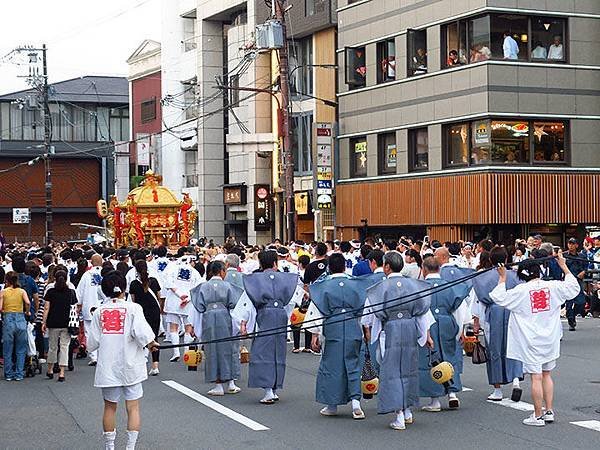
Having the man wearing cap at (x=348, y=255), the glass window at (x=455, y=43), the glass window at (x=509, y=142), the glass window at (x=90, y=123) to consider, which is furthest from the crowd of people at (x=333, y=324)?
the glass window at (x=90, y=123)

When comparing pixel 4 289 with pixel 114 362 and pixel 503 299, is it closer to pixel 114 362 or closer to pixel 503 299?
pixel 114 362

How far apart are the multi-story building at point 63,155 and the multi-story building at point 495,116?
114 feet

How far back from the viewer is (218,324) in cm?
1369

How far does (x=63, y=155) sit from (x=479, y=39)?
40690mm

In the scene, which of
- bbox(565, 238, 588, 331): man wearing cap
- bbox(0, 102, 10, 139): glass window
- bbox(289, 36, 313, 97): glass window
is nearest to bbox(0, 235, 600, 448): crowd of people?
bbox(565, 238, 588, 331): man wearing cap

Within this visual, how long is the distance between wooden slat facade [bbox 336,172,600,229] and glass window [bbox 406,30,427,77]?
369 cm

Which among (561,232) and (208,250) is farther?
(561,232)

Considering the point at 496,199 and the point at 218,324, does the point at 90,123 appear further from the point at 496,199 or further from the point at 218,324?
the point at 218,324

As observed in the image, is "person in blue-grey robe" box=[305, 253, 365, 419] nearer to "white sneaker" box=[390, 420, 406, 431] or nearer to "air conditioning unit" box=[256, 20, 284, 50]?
"white sneaker" box=[390, 420, 406, 431]

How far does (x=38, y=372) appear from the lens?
1661 cm

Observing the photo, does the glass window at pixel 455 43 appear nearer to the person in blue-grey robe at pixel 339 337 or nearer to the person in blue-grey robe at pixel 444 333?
the person in blue-grey robe at pixel 444 333

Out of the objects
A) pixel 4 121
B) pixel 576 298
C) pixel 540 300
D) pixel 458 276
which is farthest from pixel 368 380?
pixel 4 121

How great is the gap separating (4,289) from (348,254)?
7.19 metres

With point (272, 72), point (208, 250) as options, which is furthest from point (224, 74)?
point (208, 250)
